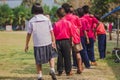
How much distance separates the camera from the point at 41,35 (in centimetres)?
975

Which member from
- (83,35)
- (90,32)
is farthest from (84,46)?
(90,32)

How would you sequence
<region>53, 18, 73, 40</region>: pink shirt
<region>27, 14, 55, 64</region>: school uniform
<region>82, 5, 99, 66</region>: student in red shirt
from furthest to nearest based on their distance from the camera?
1. <region>82, 5, 99, 66</region>: student in red shirt
2. <region>53, 18, 73, 40</region>: pink shirt
3. <region>27, 14, 55, 64</region>: school uniform

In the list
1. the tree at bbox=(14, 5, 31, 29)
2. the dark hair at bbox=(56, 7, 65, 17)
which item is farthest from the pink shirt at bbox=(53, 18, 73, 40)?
the tree at bbox=(14, 5, 31, 29)

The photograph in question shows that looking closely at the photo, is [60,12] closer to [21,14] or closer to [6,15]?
[6,15]

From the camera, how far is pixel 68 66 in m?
11.3

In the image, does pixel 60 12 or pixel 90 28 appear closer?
pixel 60 12

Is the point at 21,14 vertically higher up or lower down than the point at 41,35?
lower down

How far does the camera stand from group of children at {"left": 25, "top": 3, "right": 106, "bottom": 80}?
9.76 meters

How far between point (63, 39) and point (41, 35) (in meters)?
1.57

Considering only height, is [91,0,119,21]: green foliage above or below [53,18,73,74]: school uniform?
below

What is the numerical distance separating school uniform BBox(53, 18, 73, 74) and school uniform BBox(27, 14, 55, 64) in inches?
54.0

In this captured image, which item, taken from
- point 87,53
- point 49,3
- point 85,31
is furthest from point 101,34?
point 49,3

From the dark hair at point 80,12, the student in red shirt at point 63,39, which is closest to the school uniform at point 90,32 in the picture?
the dark hair at point 80,12

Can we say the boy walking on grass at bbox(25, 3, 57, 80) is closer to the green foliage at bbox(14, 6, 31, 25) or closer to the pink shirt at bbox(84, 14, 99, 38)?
the pink shirt at bbox(84, 14, 99, 38)
